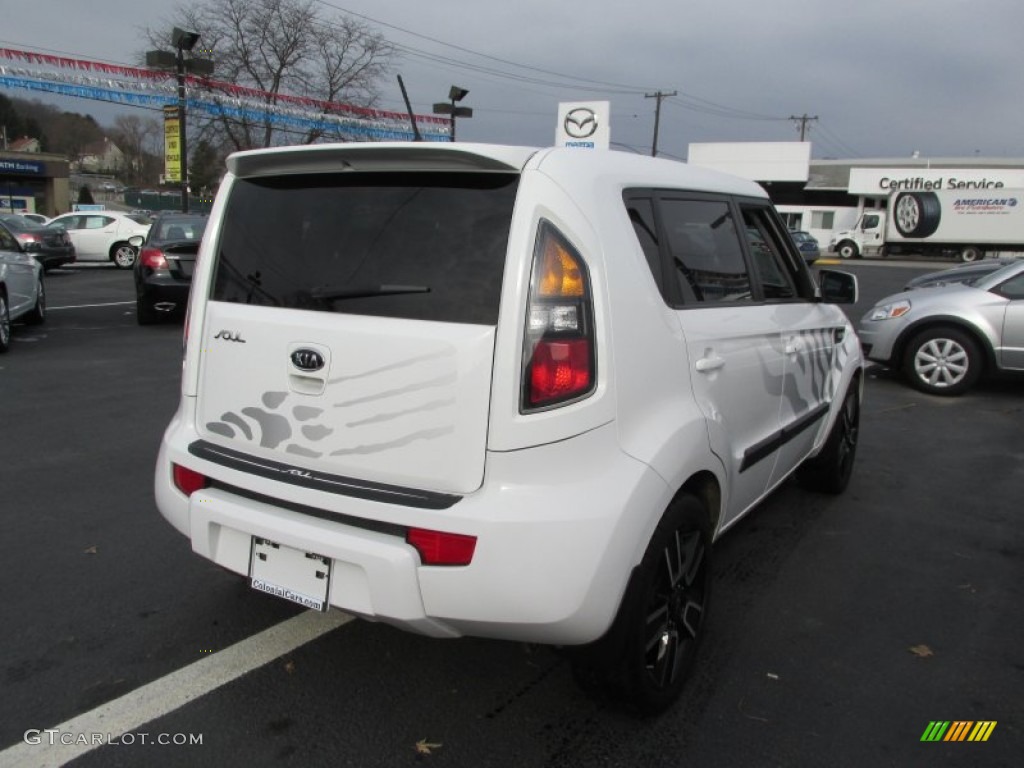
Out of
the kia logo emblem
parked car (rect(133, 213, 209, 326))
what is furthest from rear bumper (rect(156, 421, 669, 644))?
parked car (rect(133, 213, 209, 326))

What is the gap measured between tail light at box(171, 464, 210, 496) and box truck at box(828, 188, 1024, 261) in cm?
4347

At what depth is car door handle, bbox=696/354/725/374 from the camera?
266 centimetres

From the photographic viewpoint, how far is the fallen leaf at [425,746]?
2.36m

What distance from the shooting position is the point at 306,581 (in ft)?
7.50

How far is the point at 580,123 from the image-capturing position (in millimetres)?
14250

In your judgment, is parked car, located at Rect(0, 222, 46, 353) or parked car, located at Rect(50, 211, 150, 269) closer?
parked car, located at Rect(0, 222, 46, 353)

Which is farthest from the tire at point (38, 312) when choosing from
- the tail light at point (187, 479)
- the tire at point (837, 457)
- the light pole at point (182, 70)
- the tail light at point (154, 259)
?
the light pole at point (182, 70)

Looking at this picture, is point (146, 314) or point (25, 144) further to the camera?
point (25, 144)

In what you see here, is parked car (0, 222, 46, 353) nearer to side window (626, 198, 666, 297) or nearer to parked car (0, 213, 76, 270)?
side window (626, 198, 666, 297)

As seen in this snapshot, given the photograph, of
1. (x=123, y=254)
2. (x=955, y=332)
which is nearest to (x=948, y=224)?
(x=955, y=332)

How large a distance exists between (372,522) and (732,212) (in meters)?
2.09

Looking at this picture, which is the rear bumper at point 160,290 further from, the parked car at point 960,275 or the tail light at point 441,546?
the tail light at point 441,546

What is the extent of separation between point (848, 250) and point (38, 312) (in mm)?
40634

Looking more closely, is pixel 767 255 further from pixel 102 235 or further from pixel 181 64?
pixel 181 64
